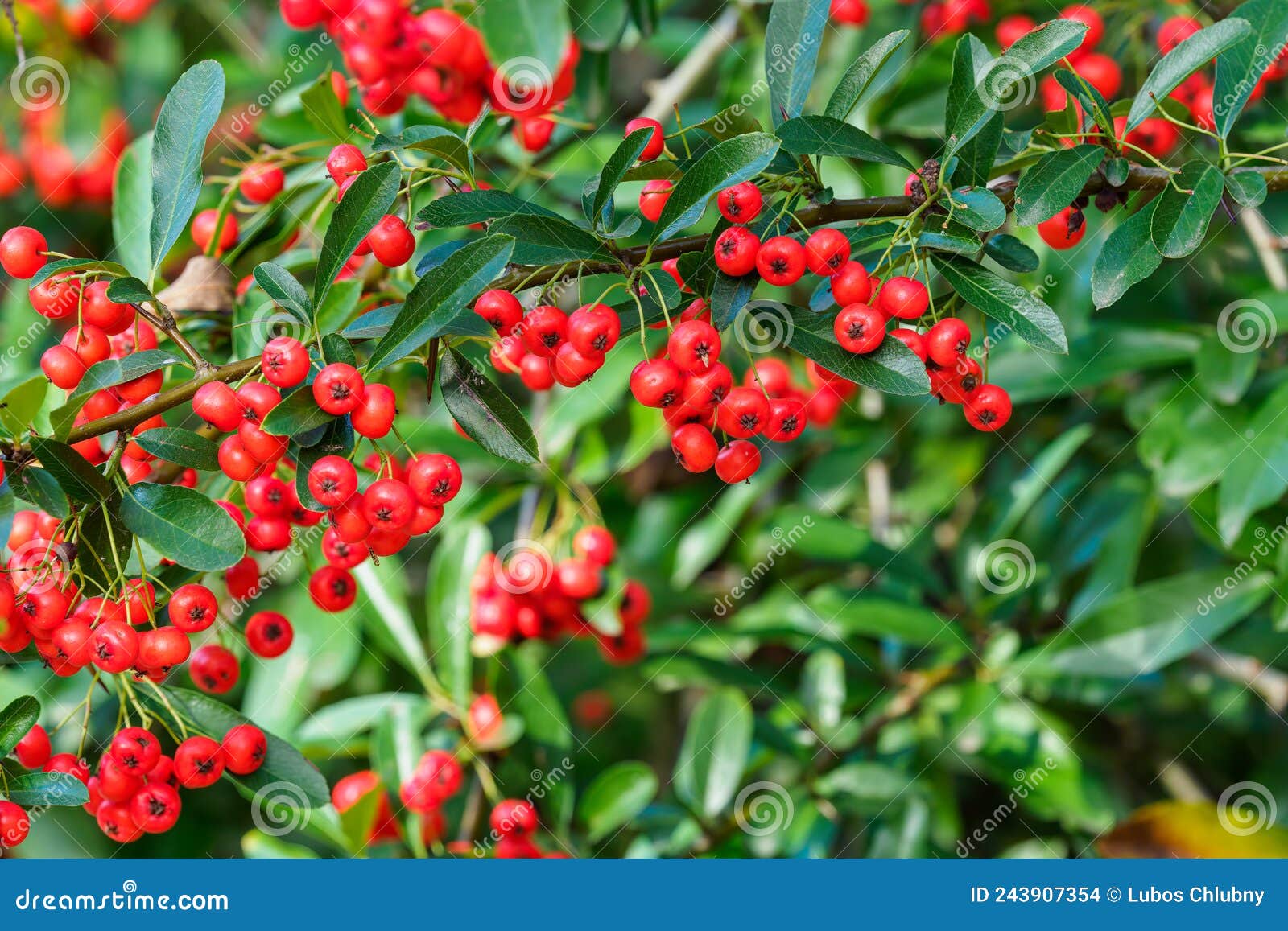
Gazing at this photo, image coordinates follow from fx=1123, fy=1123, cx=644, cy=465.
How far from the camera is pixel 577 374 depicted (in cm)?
155

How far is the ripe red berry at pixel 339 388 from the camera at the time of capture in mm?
1421

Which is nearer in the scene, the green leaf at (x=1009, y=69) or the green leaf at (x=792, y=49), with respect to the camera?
Answer: the green leaf at (x=1009, y=69)

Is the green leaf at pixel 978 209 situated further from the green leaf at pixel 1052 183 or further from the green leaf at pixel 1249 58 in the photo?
the green leaf at pixel 1249 58

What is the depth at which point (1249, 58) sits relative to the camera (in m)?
1.84

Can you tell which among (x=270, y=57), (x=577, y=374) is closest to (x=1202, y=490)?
(x=577, y=374)

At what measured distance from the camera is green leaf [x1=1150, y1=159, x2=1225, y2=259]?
1541 millimetres

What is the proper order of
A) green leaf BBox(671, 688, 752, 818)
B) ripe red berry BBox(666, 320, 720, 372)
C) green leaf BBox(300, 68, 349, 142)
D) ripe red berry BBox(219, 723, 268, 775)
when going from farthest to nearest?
green leaf BBox(671, 688, 752, 818) → green leaf BBox(300, 68, 349, 142) → ripe red berry BBox(219, 723, 268, 775) → ripe red berry BBox(666, 320, 720, 372)

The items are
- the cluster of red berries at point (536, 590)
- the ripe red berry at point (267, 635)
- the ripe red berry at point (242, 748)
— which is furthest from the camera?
the cluster of red berries at point (536, 590)

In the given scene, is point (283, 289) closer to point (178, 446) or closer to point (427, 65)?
point (178, 446)

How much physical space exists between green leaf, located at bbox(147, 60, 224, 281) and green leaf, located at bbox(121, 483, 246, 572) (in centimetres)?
41

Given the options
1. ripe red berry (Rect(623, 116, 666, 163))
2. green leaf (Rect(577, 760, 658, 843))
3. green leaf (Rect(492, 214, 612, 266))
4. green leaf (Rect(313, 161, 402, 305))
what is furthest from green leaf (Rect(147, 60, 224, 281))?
green leaf (Rect(577, 760, 658, 843))

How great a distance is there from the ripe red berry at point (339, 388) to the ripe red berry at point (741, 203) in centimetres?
54

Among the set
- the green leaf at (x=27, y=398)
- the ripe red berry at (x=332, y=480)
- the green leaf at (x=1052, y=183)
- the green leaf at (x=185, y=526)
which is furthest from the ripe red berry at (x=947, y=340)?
the green leaf at (x=27, y=398)

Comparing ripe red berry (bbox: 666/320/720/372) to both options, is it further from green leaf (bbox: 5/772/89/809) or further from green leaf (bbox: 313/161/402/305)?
green leaf (bbox: 5/772/89/809)
